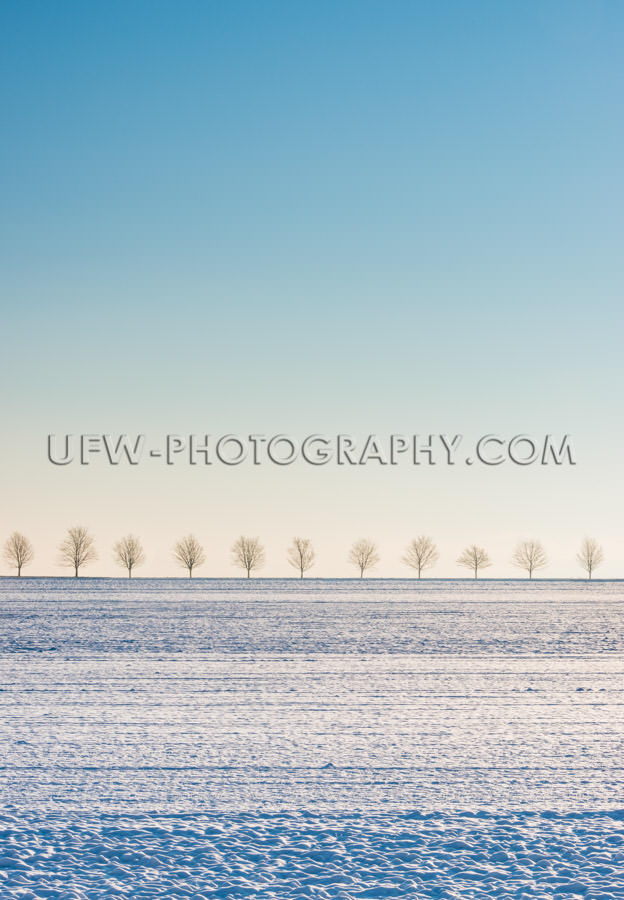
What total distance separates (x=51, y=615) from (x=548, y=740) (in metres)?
23.6

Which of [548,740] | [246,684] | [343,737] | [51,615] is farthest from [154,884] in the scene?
[51,615]

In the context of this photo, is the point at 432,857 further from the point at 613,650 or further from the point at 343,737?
the point at 613,650

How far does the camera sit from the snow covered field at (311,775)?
5.57 m

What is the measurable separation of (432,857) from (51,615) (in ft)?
84.6

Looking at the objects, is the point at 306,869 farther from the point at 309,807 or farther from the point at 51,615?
the point at 51,615

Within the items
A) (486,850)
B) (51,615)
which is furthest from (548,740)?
(51,615)

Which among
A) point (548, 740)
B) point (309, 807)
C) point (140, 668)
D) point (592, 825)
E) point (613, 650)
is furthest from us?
point (613, 650)

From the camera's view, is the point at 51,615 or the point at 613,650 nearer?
the point at 613,650

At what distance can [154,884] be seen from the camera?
5.39 m

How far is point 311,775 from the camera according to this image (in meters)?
7.81

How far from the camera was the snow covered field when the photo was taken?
5.57 metres

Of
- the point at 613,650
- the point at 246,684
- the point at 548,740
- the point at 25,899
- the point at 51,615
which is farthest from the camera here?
the point at 51,615

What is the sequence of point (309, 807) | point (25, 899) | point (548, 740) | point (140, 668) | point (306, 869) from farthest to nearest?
point (140, 668), point (548, 740), point (309, 807), point (306, 869), point (25, 899)

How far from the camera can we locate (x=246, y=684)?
12945 millimetres
